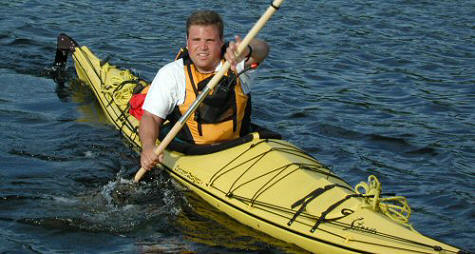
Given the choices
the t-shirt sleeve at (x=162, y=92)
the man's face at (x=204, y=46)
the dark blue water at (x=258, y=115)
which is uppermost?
the man's face at (x=204, y=46)

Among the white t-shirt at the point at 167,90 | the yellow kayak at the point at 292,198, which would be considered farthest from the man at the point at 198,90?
the yellow kayak at the point at 292,198

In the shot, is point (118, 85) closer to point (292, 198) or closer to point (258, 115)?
point (258, 115)

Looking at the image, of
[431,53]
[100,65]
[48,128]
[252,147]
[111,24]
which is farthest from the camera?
[111,24]

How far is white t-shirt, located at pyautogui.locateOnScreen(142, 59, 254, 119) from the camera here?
6.10 m

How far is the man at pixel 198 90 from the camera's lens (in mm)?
5895

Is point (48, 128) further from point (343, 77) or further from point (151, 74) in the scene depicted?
point (343, 77)

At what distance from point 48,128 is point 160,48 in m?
3.83

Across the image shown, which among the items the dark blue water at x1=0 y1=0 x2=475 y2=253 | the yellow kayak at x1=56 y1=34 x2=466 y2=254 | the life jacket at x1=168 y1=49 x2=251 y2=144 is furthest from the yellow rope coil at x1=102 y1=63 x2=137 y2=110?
the life jacket at x1=168 y1=49 x2=251 y2=144

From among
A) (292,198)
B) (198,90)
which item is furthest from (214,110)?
(292,198)

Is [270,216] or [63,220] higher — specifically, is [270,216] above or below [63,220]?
above

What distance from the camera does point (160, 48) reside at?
456 inches

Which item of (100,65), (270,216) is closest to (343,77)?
(100,65)

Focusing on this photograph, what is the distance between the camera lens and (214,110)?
6.16 meters

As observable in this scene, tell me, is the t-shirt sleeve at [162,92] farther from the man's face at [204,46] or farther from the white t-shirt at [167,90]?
the man's face at [204,46]
